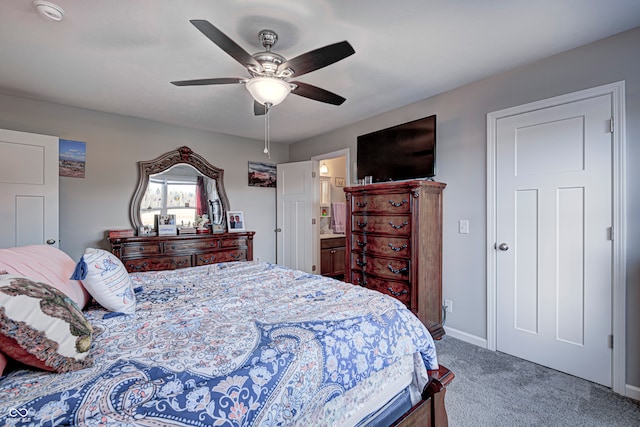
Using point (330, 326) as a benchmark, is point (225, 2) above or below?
above

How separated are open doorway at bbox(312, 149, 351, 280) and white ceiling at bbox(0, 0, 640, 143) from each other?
2.20 metres

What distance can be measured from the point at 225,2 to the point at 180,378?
1943mm

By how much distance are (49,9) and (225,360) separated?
2.31 m

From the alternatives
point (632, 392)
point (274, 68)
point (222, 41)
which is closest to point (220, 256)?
point (274, 68)

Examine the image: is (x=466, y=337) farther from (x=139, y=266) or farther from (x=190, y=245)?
(x=139, y=266)

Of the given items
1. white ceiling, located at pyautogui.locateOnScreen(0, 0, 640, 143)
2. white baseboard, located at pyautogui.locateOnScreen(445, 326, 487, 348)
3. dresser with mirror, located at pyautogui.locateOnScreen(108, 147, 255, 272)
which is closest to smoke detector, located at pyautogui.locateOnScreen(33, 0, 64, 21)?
white ceiling, located at pyautogui.locateOnScreen(0, 0, 640, 143)

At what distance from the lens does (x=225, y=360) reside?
0.90 metres

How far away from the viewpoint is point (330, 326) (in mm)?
1152

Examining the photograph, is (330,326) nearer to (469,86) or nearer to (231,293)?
(231,293)

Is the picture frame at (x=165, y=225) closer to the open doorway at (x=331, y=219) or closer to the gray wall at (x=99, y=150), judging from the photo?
the gray wall at (x=99, y=150)

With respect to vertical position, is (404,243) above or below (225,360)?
above

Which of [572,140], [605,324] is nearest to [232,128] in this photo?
[572,140]

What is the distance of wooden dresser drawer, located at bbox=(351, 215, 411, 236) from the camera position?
273 centimetres

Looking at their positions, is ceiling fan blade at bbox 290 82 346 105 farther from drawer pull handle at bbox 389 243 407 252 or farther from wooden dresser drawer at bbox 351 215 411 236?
drawer pull handle at bbox 389 243 407 252
